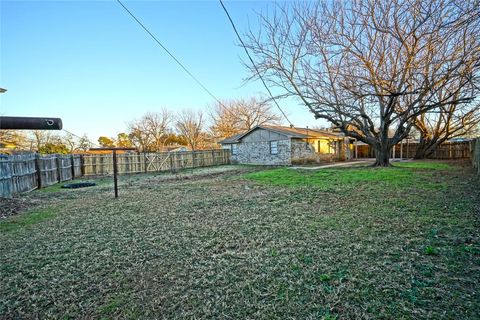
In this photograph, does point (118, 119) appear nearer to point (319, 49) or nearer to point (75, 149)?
point (75, 149)

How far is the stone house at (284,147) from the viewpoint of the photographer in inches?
697

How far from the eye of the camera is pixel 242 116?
109 feet

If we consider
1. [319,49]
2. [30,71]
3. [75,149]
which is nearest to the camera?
[30,71]

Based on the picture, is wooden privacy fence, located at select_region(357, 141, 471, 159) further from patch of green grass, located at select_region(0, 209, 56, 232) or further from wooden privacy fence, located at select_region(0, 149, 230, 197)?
patch of green grass, located at select_region(0, 209, 56, 232)

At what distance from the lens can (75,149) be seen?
28.8m

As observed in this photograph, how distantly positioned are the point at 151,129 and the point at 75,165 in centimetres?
2288

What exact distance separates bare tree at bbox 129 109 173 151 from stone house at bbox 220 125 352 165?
669 inches

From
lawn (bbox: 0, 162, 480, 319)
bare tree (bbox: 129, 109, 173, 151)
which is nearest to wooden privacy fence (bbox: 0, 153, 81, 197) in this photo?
lawn (bbox: 0, 162, 480, 319)

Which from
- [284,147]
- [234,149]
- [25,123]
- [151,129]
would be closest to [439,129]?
[284,147]

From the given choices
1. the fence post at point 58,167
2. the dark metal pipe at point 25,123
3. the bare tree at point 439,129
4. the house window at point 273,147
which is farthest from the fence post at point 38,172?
the bare tree at point 439,129

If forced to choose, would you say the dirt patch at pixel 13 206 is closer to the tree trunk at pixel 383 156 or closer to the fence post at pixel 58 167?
the fence post at pixel 58 167

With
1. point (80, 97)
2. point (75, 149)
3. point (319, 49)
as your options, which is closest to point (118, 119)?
point (75, 149)

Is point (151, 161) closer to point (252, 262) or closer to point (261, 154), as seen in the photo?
point (261, 154)

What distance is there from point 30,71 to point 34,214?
414cm
